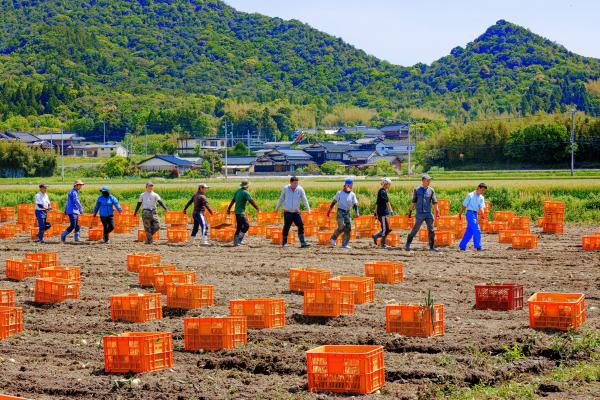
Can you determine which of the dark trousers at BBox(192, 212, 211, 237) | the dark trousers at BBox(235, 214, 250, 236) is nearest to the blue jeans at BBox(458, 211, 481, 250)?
Answer: the dark trousers at BBox(235, 214, 250, 236)

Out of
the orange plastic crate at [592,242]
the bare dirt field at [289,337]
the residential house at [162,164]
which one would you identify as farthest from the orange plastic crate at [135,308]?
the residential house at [162,164]

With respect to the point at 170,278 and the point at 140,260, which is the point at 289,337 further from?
the point at 140,260

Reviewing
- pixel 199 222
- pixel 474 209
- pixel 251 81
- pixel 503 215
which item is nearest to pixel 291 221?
pixel 199 222

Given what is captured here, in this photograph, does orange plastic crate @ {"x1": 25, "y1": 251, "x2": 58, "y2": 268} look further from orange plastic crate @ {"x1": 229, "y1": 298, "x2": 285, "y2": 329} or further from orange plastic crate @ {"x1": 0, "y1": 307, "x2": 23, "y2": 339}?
orange plastic crate @ {"x1": 229, "y1": 298, "x2": 285, "y2": 329}

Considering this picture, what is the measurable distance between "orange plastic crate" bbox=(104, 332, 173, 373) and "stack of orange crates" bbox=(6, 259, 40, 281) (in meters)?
7.56

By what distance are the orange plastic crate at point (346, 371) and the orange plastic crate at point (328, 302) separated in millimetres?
3176

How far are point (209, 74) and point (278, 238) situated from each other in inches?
6744

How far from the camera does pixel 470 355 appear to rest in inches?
395

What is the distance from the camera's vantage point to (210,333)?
35.1 feet

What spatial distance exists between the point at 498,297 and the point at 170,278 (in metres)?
5.05

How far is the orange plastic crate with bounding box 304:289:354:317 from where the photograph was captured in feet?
40.2

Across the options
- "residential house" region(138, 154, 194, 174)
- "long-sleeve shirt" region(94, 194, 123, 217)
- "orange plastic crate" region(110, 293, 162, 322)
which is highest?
"residential house" region(138, 154, 194, 174)

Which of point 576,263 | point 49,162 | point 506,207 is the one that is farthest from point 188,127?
point 576,263

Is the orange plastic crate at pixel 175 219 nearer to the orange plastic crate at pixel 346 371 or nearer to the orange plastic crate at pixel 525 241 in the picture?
the orange plastic crate at pixel 525 241
